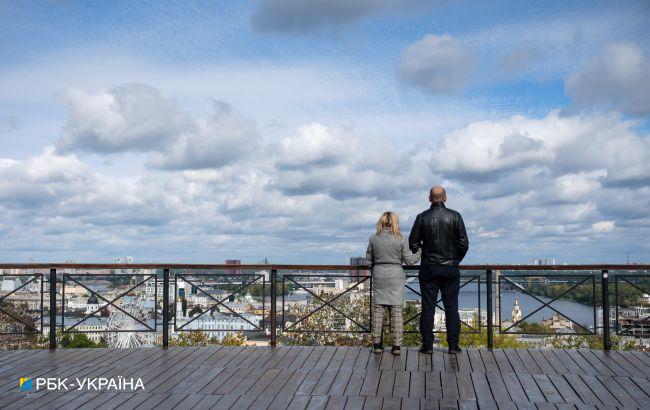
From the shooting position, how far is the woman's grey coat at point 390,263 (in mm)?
6848

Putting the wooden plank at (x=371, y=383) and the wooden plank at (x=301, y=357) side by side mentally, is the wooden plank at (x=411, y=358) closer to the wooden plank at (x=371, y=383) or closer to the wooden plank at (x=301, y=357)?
the wooden plank at (x=371, y=383)

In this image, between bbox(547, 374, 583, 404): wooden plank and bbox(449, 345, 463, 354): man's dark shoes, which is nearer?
bbox(547, 374, 583, 404): wooden plank

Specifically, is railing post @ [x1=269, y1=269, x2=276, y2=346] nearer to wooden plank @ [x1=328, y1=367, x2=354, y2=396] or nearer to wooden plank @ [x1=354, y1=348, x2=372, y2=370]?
wooden plank @ [x1=354, y1=348, x2=372, y2=370]

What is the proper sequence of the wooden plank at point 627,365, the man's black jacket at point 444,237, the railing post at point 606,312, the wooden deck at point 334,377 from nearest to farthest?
the wooden deck at point 334,377
the wooden plank at point 627,365
the man's black jacket at point 444,237
the railing post at point 606,312

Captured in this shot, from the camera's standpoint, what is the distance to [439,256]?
6.70m

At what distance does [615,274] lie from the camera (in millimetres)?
7574

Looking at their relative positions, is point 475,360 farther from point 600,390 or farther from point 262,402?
point 262,402

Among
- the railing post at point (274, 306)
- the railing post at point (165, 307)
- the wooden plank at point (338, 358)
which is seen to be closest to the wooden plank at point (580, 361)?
the wooden plank at point (338, 358)

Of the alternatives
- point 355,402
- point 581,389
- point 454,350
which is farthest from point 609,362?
point 355,402

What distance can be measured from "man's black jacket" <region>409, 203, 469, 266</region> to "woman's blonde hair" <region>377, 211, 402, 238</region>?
31 cm

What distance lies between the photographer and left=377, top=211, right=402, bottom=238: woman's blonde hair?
271 inches

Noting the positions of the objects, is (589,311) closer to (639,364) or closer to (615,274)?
(615,274)

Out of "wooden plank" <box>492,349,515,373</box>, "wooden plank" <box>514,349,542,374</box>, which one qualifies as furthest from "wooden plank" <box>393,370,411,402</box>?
"wooden plank" <box>514,349,542,374</box>

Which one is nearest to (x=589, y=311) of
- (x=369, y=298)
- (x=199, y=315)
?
(x=369, y=298)
